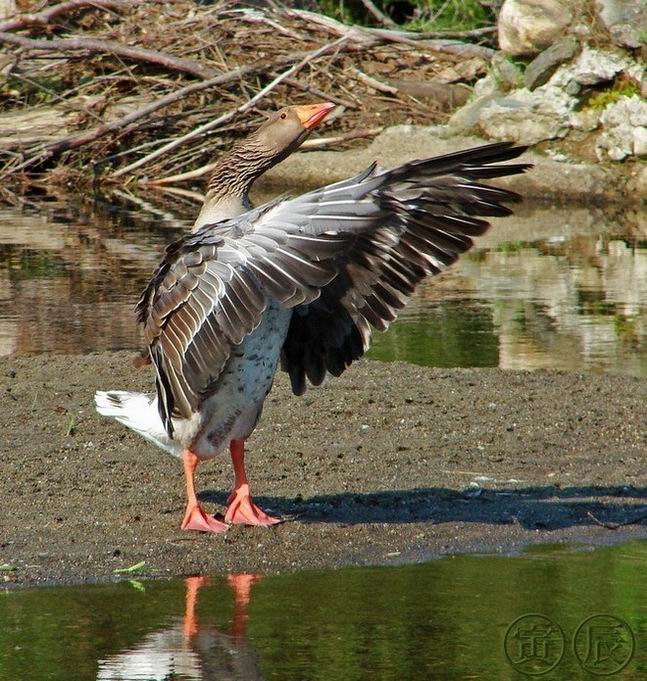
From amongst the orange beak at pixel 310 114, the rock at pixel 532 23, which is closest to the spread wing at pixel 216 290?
the orange beak at pixel 310 114

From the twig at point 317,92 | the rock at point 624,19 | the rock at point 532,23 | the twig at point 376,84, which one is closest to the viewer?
the rock at point 624,19

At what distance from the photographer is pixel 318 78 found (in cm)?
2127

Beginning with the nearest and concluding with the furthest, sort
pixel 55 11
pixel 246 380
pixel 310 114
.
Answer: pixel 246 380, pixel 310 114, pixel 55 11

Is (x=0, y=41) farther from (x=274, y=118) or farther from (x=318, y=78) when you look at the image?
(x=274, y=118)

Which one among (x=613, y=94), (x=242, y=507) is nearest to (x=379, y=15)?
(x=613, y=94)

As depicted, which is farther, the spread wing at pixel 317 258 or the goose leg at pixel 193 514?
the goose leg at pixel 193 514

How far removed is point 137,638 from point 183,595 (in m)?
0.54

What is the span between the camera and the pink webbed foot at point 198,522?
241 inches

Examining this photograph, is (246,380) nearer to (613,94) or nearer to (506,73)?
(613,94)

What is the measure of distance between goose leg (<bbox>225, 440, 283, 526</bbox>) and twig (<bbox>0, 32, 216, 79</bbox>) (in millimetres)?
15240

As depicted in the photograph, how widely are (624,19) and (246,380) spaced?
47.2 feet

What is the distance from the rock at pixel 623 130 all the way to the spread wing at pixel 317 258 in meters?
12.9

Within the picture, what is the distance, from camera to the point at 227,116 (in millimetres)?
20219

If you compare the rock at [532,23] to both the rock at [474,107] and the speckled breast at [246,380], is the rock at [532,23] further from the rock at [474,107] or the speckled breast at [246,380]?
the speckled breast at [246,380]
